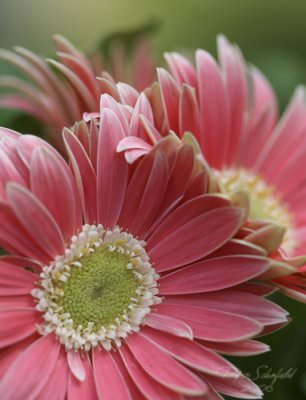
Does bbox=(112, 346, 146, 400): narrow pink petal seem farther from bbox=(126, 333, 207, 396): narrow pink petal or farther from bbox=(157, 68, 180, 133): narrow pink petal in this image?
bbox=(157, 68, 180, 133): narrow pink petal

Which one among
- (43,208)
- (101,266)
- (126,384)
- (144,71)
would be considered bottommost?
(126,384)

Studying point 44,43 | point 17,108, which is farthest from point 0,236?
point 44,43

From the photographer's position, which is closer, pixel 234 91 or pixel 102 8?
pixel 234 91

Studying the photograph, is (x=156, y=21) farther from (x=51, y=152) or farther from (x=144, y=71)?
(x=51, y=152)

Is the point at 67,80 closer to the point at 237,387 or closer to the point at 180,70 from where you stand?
the point at 180,70

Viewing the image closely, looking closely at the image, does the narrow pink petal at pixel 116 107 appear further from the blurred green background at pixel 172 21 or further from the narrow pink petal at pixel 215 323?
the blurred green background at pixel 172 21

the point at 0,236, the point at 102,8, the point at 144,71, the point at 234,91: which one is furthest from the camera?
the point at 102,8
